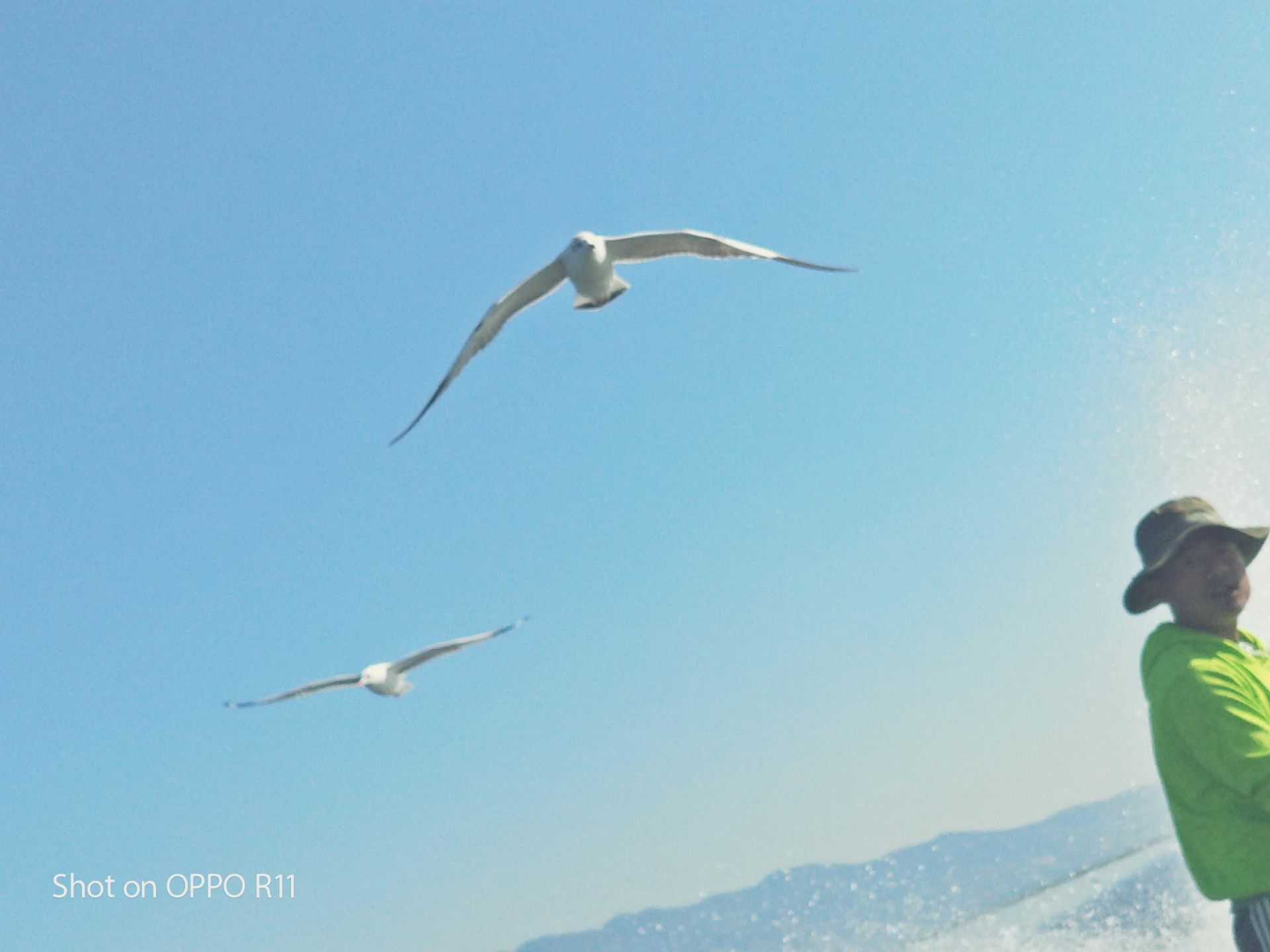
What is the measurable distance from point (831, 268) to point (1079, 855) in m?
186

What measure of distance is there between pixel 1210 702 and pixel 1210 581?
0.59 meters

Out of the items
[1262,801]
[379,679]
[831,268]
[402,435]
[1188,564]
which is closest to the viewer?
[1262,801]

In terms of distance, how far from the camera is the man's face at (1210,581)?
4.59 m

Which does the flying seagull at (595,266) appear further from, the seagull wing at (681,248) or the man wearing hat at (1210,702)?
the man wearing hat at (1210,702)

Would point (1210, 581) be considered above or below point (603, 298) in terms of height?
below

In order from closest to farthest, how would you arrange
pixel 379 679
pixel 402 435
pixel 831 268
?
pixel 402 435
pixel 831 268
pixel 379 679

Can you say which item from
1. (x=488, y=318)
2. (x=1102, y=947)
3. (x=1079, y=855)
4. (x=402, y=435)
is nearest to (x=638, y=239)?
(x=488, y=318)

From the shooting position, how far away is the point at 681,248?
57.7ft

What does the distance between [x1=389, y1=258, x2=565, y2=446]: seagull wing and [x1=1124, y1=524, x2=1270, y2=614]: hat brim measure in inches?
488

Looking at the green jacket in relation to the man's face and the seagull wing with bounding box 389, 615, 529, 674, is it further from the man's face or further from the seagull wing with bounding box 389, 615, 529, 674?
the seagull wing with bounding box 389, 615, 529, 674

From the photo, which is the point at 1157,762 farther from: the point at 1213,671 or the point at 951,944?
the point at 951,944

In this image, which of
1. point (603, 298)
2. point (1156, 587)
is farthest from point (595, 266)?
point (1156, 587)

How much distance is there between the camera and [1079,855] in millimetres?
179750

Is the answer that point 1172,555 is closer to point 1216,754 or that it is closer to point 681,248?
point 1216,754
